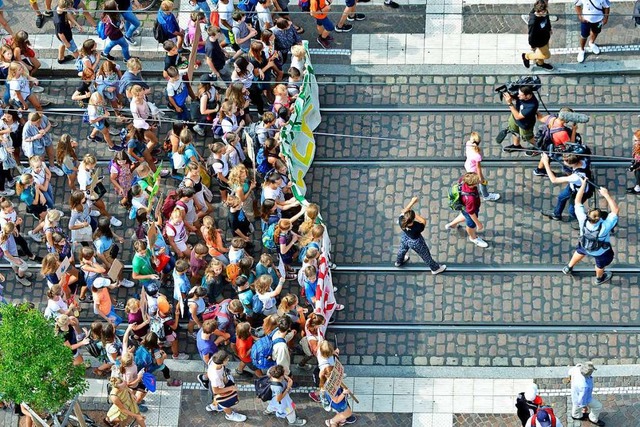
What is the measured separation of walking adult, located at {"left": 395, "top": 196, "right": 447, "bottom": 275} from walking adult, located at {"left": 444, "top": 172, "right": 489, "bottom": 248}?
68cm

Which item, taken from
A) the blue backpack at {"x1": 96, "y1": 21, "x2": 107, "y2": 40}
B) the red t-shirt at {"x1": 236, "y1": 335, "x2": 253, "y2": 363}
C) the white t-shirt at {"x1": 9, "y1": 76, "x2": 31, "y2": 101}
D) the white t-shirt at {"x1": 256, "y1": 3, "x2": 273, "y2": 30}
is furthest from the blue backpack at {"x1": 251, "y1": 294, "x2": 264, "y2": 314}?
the blue backpack at {"x1": 96, "y1": 21, "x2": 107, "y2": 40}

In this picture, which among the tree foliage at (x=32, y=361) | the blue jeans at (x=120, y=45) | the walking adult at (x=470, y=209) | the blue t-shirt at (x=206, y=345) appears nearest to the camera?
the tree foliage at (x=32, y=361)

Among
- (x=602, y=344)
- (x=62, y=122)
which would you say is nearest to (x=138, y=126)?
(x=62, y=122)

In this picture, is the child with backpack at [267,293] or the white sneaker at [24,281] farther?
the white sneaker at [24,281]

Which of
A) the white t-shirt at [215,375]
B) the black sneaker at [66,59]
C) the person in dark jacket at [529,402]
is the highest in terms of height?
the black sneaker at [66,59]

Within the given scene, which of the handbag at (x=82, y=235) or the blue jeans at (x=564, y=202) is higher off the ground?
the blue jeans at (x=564, y=202)

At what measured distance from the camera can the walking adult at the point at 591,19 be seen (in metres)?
27.0

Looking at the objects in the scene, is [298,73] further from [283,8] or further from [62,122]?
[62,122]

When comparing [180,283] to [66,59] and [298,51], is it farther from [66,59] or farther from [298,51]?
[66,59]

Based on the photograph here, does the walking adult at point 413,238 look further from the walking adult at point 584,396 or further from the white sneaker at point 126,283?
the white sneaker at point 126,283

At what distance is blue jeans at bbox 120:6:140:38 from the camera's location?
93.6 ft

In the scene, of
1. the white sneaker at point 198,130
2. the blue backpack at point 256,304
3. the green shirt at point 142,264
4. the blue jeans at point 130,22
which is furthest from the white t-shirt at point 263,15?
the blue backpack at point 256,304

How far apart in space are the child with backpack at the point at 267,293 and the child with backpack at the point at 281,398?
123 centimetres

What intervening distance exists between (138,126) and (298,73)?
2.97 m
